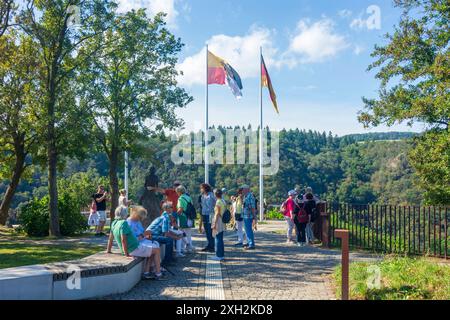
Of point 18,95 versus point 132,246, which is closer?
point 132,246

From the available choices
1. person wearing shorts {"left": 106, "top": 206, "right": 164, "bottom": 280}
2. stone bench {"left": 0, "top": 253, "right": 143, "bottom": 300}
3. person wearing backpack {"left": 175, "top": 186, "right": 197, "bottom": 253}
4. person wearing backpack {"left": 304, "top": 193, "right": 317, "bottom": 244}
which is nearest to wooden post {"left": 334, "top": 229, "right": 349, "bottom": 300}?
stone bench {"left": 0, "top": 253, "right": 143, "bottom": 300}

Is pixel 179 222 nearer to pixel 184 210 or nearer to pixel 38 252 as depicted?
pixel 184 210

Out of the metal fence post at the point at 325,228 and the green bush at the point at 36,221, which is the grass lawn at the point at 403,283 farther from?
the green bush at the point at 36,221

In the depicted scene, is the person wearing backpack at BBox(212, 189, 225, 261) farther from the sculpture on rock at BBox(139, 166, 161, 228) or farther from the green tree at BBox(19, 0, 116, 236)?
the green tree at BBox(19, 0, 116, 236)

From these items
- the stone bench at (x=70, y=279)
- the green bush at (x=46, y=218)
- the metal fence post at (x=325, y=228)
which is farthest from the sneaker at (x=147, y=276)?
the green bush at (x=46, y=218)

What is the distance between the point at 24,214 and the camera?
693 inches

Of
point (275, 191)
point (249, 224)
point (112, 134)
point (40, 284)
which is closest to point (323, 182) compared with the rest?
point (275, 191)

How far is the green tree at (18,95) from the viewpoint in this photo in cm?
1827

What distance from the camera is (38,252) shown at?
38.5 feet

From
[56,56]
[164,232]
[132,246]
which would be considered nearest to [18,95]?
[56,56]

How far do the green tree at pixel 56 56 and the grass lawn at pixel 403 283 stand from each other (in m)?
11.7

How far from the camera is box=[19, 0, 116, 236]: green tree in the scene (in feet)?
54.3

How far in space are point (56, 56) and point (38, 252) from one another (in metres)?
8.20
